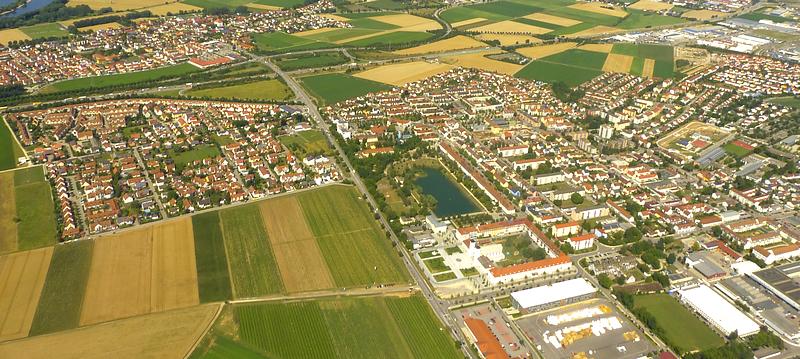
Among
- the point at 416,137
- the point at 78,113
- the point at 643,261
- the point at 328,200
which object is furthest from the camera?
the point at 78,113

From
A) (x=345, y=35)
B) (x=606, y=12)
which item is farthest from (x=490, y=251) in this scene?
(x=606, y=12)

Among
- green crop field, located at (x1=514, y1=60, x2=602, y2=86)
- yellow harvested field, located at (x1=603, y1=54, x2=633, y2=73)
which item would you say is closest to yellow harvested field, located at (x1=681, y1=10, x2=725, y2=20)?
yellow harvested field, located at (x1=603, y1=54, x2=633, y2=73)

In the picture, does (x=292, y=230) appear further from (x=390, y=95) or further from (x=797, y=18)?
(x=797, y=18)

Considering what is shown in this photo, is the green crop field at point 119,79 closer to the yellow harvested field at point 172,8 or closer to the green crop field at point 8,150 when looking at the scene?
the green crop field at point 8,150

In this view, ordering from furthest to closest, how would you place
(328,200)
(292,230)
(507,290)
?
(328,200) < (292,230) < (507,290)

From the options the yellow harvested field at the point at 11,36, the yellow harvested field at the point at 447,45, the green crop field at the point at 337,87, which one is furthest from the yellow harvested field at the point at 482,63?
the yellow harvested field at the point at 11,36

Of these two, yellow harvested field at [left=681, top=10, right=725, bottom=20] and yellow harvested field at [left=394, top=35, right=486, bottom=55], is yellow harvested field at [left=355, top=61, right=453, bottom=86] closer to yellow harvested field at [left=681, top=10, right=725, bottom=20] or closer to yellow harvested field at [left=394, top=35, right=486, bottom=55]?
yellow harvested field at [left=394, top=35, right=486, bottom=55]

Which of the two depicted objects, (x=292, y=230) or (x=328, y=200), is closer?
(x=292, y=230)
